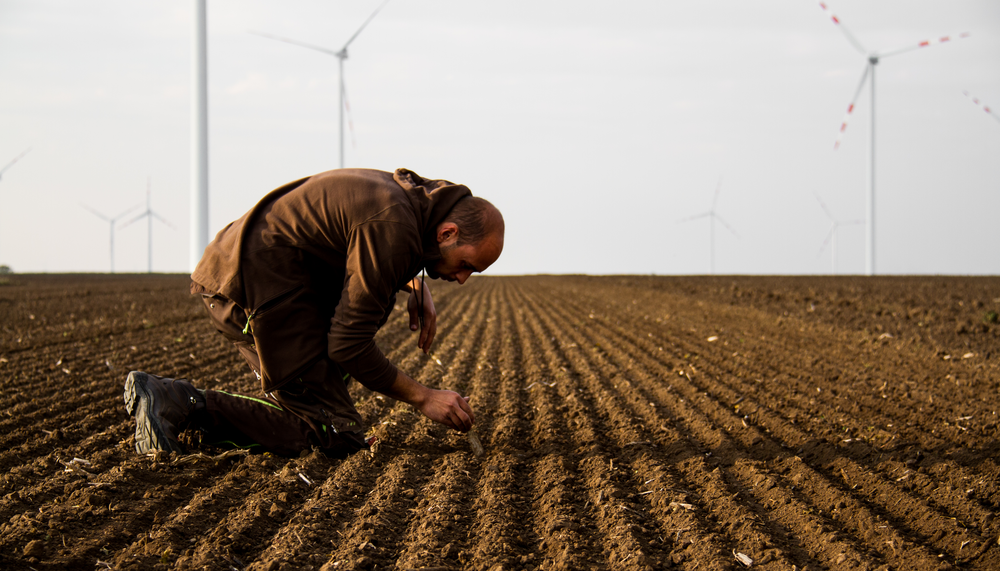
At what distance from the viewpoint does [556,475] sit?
3.52 meters

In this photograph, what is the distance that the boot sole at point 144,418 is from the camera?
3.54m

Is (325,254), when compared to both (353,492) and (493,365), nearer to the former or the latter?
(353,492)

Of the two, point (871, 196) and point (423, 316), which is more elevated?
point (871, 196)

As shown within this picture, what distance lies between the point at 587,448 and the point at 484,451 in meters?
0.62

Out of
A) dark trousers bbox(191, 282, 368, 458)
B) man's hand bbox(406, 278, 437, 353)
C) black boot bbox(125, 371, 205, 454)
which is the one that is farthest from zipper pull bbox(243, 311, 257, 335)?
man's hand bbox(406, 278, 437, 353)

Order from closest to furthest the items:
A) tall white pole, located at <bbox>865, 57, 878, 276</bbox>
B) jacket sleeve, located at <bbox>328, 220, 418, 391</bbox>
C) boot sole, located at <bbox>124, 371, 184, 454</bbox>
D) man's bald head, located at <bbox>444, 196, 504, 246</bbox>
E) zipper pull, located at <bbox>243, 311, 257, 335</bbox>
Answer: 1. jacket sleeve, located at <bbox>328, 220, 418, 391</bbox>
2. man's bald head, located at <bbox>444, 196, 504, 246</bbox>
3. zipper pull, located at <bbox>243, 311, 257, 335</bbox>
4. boot sole, located at <bbox>124, 371, 184, 454</bbox>
5. tall white pole, located at <bbox>865, 57, 878, 276</bbox>

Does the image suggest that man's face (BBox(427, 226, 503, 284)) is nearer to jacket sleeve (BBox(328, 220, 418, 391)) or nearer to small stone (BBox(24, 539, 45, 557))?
jacket sleeve (BBox(328, 220, 418, 391))

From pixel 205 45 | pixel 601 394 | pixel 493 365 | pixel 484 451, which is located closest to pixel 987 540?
pixel 484 451

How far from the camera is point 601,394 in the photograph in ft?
18.9

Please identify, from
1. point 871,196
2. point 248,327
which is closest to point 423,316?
point 248,327

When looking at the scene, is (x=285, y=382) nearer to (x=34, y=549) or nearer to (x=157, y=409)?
(x=157, y=409)

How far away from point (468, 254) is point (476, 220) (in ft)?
0.50

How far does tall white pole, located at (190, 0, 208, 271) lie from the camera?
57.7 ft

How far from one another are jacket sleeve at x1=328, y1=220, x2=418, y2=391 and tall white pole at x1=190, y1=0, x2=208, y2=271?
16.3m
